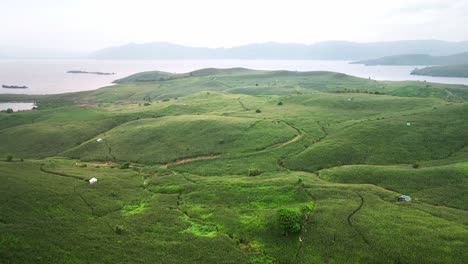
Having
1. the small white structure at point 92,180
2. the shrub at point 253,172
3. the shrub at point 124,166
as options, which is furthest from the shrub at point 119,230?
the shrub at point 124,166

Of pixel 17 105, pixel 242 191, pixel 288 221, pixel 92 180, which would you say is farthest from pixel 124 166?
pixel 17 105

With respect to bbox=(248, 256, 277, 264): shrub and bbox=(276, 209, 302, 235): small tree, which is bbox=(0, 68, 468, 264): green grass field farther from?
bbox=(276, 209, 302, 235): small tree

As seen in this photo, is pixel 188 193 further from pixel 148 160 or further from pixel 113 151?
pixel 113 151

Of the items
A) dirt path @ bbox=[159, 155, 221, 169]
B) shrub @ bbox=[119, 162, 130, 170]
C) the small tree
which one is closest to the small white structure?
shrub @ bbox=[119, 162, 130, 170]

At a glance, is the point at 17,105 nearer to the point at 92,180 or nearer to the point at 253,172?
the point at 92,180

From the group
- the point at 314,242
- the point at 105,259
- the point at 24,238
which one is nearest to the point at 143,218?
the point at 105,259

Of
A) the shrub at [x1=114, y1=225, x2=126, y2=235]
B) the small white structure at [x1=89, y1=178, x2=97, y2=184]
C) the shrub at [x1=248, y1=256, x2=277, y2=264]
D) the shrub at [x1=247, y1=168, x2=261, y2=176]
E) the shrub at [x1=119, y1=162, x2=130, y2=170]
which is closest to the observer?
the shrub at [x1=248, y1=256, x2=277, y2=264]
